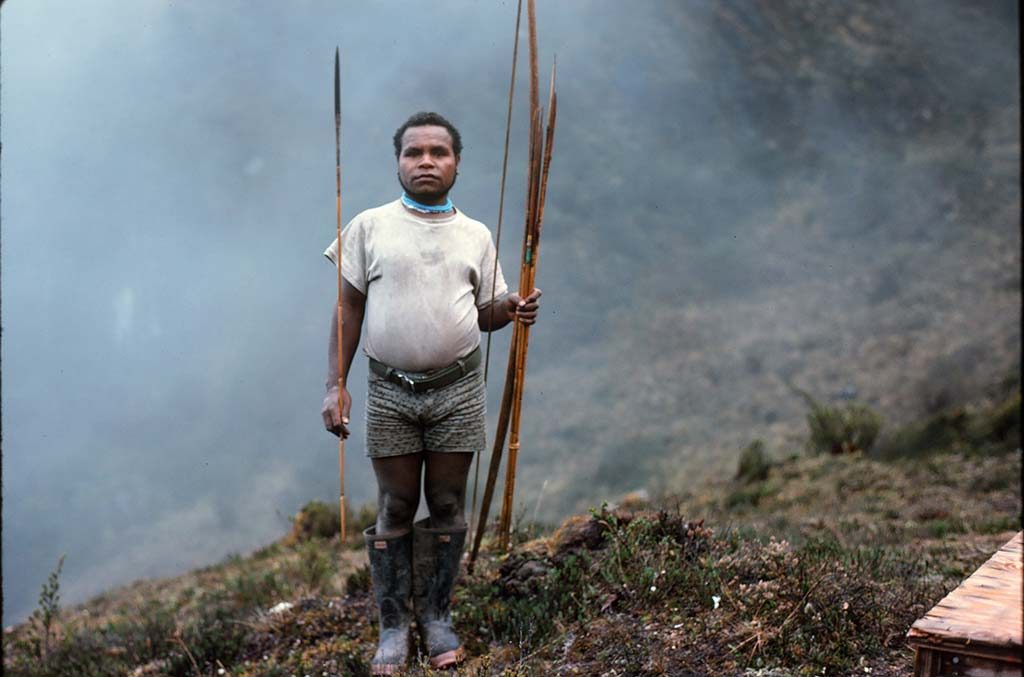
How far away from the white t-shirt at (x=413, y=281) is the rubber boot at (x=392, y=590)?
0.73m

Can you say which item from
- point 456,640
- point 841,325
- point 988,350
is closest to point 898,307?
point 841,325

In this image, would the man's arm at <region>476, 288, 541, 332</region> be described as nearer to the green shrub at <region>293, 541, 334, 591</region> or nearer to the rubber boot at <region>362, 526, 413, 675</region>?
the rubber boot at <region>362, 526, 413, 675</region>

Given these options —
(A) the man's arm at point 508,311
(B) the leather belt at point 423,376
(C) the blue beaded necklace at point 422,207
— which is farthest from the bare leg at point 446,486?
(C) the blue beaded necklace at point 422,207

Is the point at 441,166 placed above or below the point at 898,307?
above

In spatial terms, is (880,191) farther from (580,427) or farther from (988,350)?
(580,427)

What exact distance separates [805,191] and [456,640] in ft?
67.9

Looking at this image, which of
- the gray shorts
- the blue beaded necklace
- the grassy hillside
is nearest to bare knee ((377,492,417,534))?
the gray shorts

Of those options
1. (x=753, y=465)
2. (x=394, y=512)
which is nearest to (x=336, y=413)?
(x=394, y=512)

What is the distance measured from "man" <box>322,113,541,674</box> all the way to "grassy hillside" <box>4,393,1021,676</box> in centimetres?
44

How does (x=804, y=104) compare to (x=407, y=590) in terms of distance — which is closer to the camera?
(x=407, y=590)

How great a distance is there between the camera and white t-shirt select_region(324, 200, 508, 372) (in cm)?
380

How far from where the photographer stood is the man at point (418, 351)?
3814 mm

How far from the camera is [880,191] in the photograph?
22.9 meters

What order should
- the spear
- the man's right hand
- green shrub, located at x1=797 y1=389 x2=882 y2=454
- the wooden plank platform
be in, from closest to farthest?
the wooden plank platform, the spear, the man's right hand, green shrub, located at x1=797 y1=389 x2=882 y2=454
